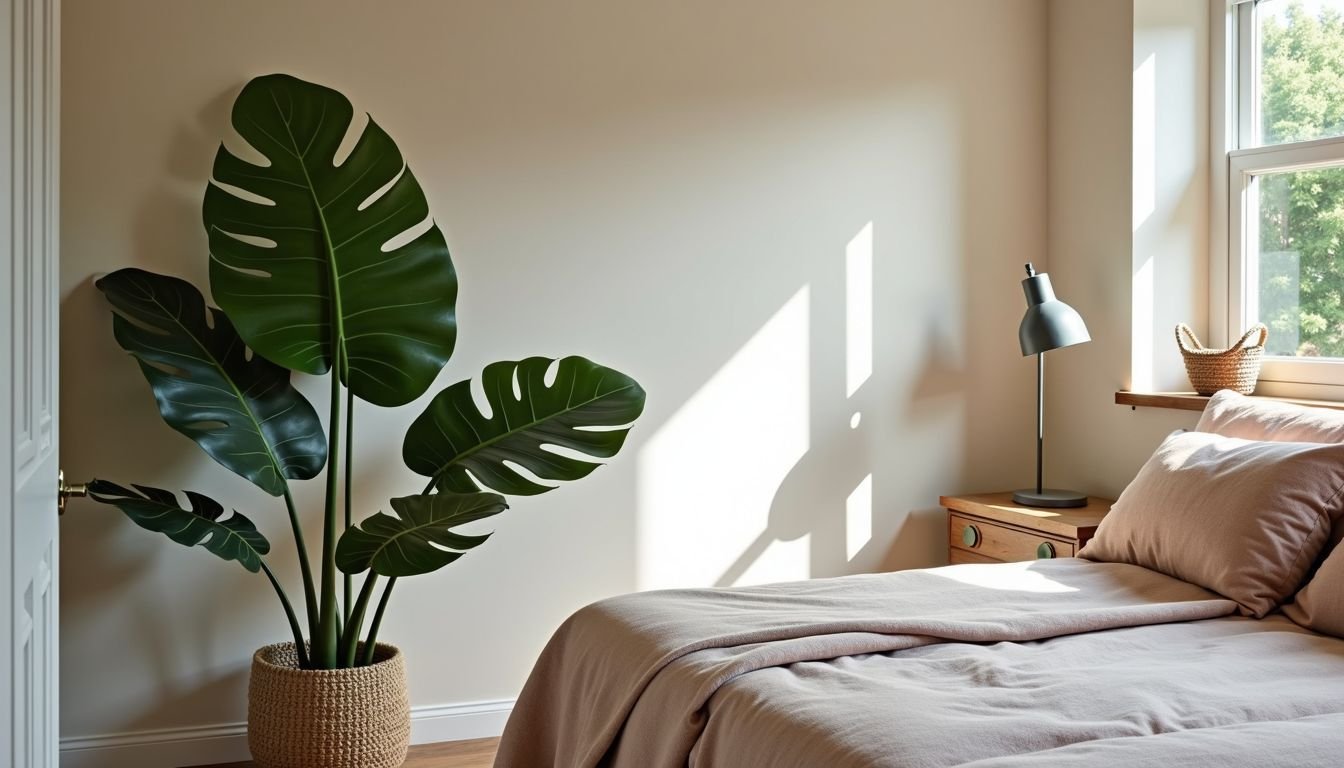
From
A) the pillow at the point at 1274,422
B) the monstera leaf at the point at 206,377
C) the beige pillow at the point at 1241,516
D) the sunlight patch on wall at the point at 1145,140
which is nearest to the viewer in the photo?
the beige pillow at the point at 1241,516

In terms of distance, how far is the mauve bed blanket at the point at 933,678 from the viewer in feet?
5.07

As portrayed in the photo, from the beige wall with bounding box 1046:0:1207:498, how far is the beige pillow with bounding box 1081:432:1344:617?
88 cm

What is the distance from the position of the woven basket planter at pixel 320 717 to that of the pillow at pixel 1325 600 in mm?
1954

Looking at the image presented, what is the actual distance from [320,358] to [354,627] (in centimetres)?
64

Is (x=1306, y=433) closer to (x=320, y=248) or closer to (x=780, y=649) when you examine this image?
(x=780, y=649)

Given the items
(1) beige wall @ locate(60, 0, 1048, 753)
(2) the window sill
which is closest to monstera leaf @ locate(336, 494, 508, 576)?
(1) beige wall @ locate(60, 0, 1048, 753)

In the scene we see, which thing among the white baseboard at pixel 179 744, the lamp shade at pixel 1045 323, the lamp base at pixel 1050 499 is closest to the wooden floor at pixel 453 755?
the white baseboard at pixel 179 744

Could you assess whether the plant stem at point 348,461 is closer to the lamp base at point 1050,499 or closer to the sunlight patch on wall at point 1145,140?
the lamp base at point 1050,499

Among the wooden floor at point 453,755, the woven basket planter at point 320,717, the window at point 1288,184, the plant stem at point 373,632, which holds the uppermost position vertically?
the window at point 1288,184

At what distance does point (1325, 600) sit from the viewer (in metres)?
2.11

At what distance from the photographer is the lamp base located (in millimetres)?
3402

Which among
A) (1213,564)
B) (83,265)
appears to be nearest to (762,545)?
(1213,564)

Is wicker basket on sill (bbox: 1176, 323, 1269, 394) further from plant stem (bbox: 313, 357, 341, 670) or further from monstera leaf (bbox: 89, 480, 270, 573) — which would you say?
monstera leaf (bbox: 89, 480, 270, 573)

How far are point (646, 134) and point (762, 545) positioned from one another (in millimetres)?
1249
